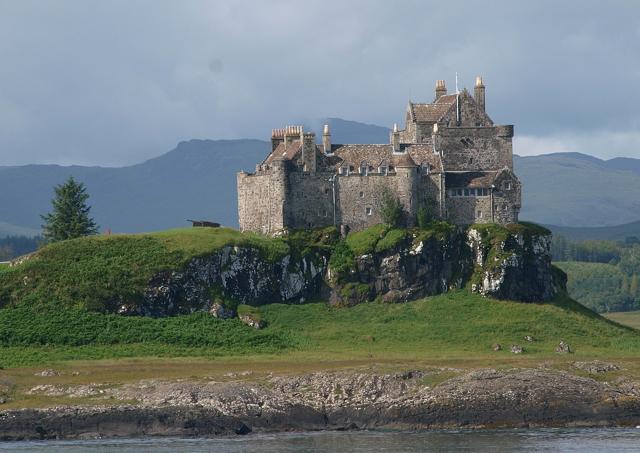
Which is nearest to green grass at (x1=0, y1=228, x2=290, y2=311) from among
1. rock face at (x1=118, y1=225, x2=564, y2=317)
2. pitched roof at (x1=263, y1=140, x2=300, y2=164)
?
rock face at (x1=118, y1=225, x2=564, y2=317)

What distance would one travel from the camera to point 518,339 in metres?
128

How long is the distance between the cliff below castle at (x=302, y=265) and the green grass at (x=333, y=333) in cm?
183

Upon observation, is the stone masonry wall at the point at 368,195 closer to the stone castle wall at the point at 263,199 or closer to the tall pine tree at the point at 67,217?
the stone castle wall at the point at 263,199

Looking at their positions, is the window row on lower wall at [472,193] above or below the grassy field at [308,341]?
above

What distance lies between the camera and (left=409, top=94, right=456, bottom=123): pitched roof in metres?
145

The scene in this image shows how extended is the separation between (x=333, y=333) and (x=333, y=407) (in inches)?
1023

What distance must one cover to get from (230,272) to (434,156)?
71.1ft

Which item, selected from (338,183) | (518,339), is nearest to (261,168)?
(338,183)

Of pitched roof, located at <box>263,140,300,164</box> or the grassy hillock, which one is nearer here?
the grassy hillock

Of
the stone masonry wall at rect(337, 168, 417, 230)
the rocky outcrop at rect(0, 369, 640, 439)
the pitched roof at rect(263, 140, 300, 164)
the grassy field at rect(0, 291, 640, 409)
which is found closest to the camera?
the rocky outcrop at rect(0, 369, 640, 439)

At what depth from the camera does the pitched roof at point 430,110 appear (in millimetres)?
144875

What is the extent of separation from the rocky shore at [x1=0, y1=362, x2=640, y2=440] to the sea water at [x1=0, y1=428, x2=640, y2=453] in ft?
5.04

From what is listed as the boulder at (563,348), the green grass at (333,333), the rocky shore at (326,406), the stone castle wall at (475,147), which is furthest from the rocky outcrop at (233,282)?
the rocky shore at (326,406)

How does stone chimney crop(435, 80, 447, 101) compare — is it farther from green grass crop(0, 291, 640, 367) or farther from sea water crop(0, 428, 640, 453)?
sea water crop(0, 428, 640, 453)
